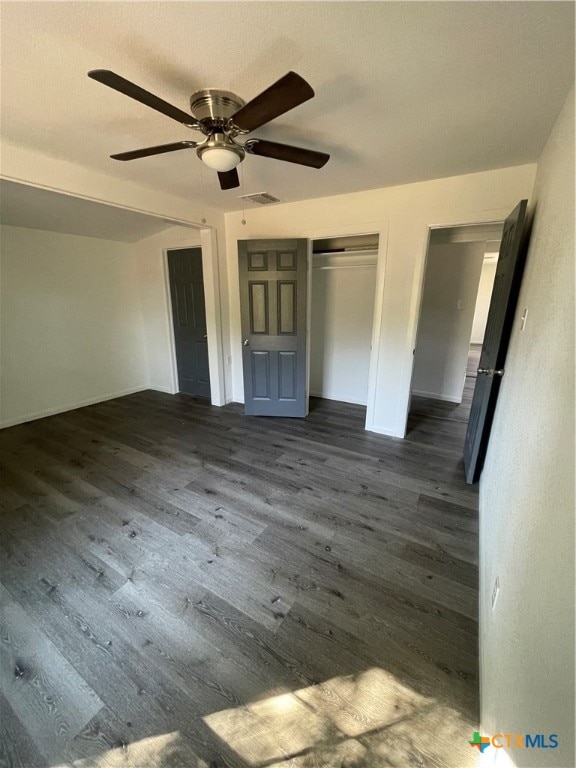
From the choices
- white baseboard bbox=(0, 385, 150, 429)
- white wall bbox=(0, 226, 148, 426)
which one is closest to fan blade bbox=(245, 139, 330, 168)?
white wall bbox=(0, 226, 148, 426)

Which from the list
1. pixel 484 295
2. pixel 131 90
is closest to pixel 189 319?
pixel 131 90

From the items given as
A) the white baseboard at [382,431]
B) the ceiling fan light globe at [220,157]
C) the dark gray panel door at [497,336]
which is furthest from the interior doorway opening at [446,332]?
the ceiling fan light globe at [220,157]

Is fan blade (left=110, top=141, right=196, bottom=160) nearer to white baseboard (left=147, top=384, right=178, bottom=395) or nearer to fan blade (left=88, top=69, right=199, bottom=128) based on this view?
fan blade (left=88, top=69, right=199, bottom=128)

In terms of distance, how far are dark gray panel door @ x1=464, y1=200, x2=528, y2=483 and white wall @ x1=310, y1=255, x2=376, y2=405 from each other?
1639mm

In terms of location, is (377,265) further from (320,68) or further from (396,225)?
(320,68)

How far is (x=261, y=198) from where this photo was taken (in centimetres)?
312

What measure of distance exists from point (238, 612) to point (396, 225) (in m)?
3.22

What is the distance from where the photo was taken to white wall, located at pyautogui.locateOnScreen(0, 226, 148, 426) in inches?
135

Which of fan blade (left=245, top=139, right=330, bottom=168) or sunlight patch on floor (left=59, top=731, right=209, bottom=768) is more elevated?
fan blade (left=245, top=139, right=330, bottom=168)

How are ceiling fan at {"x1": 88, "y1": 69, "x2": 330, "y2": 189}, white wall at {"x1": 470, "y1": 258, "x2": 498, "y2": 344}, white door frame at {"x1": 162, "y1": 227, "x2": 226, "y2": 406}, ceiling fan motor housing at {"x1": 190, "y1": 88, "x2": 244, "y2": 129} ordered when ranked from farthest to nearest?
1. white wall at {"x1": 470, "y1": 258, "x2": 498, "y2": 344}
2. white door frame at {"x1": 162, "y1": 227, "x2": 226, "y2": 406}
3. ceiling fan motor housing at {"x1": 190, "y1": 88, "x2": 244, "y2": 129}
4. ceiling fan at {"x1": 88, "y1": 69, "x2": 330, "y2": 189}

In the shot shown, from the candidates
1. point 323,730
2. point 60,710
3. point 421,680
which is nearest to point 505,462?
point 421,680

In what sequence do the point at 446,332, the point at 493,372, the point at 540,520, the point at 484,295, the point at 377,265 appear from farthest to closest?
the point at 484,295
the point at 446,332
the point at 377,265
the point at 493,372
the point at 540,520

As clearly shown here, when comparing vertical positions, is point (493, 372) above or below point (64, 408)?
above

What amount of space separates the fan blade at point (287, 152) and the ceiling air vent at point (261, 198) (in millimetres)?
1475
